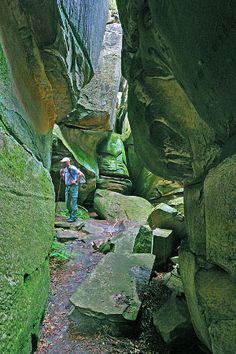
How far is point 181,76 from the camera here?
2039 millimetres

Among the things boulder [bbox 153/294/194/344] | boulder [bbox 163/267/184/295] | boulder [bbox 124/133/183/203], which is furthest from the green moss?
boulder [bbox 124/133/183/203]

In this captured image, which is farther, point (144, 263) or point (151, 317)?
point (144, 263)

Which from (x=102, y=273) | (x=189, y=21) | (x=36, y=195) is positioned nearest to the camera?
(x=189, y=21)

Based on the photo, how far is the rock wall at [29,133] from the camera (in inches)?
70.1

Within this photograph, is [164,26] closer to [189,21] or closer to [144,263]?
[189,21]

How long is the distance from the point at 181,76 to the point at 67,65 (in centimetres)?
123

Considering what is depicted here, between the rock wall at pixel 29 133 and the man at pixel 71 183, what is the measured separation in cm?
671

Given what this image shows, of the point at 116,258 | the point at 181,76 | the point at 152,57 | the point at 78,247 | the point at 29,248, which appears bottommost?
the point at 78,247

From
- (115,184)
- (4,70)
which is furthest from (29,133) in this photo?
(115,184)

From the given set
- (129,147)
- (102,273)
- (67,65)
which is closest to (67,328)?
(102,273)

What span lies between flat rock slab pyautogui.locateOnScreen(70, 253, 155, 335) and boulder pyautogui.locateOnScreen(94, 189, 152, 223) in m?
6.72

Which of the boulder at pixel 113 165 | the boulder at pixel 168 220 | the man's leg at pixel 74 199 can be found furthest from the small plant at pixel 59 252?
the boulder at pixel 113 165

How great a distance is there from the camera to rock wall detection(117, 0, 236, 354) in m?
1.64

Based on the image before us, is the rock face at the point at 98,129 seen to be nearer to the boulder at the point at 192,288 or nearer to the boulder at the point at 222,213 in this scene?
the boulder at the point at 192,288
